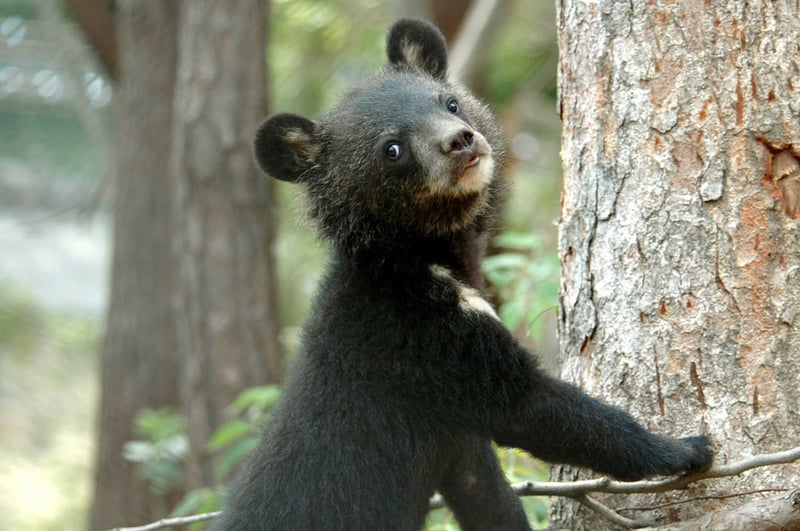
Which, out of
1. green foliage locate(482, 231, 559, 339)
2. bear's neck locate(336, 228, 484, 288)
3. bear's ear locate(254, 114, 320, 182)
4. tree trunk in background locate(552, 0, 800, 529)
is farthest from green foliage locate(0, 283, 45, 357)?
tree trunk in background locate(552, 0, 800, 529)

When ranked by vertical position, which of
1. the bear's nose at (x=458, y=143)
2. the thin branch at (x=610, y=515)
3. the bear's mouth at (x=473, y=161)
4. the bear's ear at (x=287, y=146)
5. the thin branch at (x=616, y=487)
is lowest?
the thin branch at (x=610, y=515)

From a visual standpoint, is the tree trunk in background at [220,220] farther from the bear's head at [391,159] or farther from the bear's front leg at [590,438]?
the bear's front leg at [590,438]

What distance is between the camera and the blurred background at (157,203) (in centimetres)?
959

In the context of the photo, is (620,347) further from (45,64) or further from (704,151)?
(45,64)

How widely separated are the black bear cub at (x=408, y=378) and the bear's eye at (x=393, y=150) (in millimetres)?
15

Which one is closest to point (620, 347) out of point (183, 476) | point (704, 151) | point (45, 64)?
point (704, 151)

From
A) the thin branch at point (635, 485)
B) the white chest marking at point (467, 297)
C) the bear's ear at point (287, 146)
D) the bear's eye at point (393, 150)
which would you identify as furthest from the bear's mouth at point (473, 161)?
the thin branch at point (635, 485)

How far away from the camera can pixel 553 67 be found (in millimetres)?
12695

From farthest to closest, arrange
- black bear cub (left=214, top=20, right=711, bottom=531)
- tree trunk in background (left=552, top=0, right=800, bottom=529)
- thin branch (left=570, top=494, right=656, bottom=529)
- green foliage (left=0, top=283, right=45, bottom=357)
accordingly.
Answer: green foliage (left=0, top=283, right=45, bottom=357)
black bear cub (left=214, top=20, right=711, bottom=531)
thin branch (left=570, top=494, right=656, bottom=529)
tree trunk in background (left=552, top=0, right=800, bottom=529)

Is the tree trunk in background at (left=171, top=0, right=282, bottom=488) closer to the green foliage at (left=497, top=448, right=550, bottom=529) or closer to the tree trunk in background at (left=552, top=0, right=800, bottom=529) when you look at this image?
the green foliage at (left=497, top=448, right=550, bottom=529)

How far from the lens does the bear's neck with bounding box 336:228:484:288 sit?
491cm

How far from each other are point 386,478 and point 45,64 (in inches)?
407

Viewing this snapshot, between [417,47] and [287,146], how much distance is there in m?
1.00

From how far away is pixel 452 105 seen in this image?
538 centimetres
